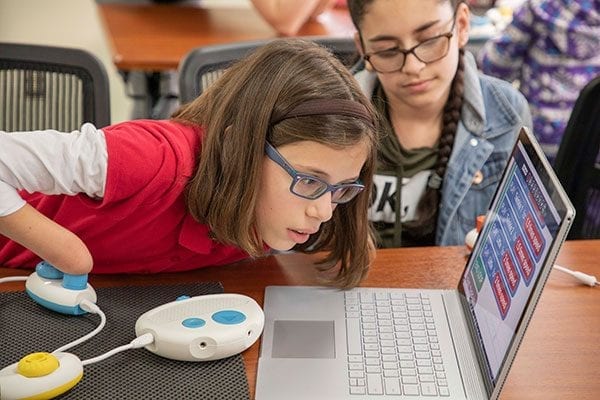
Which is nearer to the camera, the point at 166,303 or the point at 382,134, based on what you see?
the point at 166,303

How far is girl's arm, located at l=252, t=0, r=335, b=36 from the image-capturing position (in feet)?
8.58

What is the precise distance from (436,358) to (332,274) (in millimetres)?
274

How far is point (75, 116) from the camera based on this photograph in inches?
69.8

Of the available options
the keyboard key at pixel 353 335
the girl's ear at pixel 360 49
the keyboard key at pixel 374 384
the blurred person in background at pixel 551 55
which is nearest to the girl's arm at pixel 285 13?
the blurred person in background at pixel 551 55

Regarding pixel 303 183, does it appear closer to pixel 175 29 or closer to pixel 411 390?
pixel 411 390

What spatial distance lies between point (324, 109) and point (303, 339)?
1.06 ft

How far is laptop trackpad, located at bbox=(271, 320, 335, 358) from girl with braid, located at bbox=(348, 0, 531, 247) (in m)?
0.52

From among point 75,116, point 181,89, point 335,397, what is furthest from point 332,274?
point 75,116

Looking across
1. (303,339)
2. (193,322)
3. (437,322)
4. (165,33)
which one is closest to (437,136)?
(437,322)

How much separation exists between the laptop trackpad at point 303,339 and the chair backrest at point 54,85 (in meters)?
0.68

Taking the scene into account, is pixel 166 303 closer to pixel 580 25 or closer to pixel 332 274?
pixel 332 274

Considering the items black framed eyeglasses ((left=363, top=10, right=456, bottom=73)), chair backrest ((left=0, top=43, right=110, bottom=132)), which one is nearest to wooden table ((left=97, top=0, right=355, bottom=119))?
chair backrest ((left=0, top=43, right=110, bottom=132))

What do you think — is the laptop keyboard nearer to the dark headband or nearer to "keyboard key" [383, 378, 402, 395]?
"keyboard key" [383, 378, 402, 395]

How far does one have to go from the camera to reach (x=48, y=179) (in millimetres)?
1215
